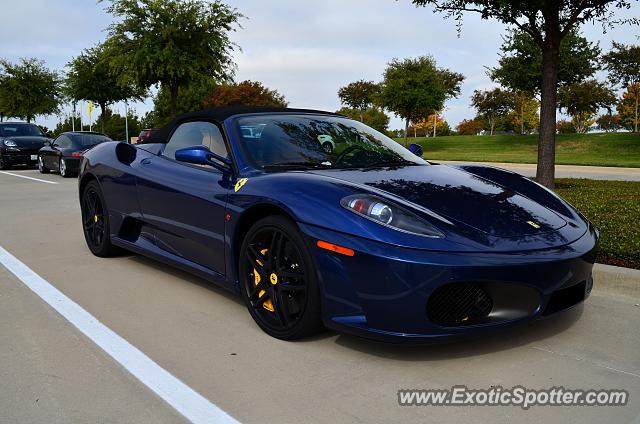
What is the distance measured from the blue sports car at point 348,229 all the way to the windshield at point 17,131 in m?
18.8

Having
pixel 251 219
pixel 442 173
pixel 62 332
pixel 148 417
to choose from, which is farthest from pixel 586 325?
pixel 62 332

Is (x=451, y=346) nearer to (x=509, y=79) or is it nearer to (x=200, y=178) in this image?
(x=200, y=178)

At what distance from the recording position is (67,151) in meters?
16.7

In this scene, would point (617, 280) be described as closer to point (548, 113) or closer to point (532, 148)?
point (548, 113)

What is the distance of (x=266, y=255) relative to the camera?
3467 millimetres

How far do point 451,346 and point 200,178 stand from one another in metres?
1.97

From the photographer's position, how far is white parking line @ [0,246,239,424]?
8.47ft

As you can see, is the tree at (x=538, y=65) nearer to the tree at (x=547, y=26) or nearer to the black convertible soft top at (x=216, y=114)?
the tree at (x=547, y=26)

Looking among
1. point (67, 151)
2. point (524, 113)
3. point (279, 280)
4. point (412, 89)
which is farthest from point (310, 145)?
point (524, 113)

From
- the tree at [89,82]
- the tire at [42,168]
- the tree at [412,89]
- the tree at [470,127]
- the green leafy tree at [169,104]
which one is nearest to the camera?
the tire at [42,168]

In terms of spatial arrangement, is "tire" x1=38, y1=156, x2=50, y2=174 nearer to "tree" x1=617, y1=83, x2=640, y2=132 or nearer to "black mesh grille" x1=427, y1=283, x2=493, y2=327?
"black mesh grille" x1=427, y1=283, x2=493, y2=327

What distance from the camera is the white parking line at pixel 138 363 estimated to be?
8.47 feet

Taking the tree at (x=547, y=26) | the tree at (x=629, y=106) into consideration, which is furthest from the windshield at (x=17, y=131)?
the tree at (x=629, y=106)

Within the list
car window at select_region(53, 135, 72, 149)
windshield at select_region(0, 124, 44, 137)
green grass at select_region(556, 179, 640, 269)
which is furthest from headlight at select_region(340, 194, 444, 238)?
windshield at select_region(0, 124, 44, 137)
